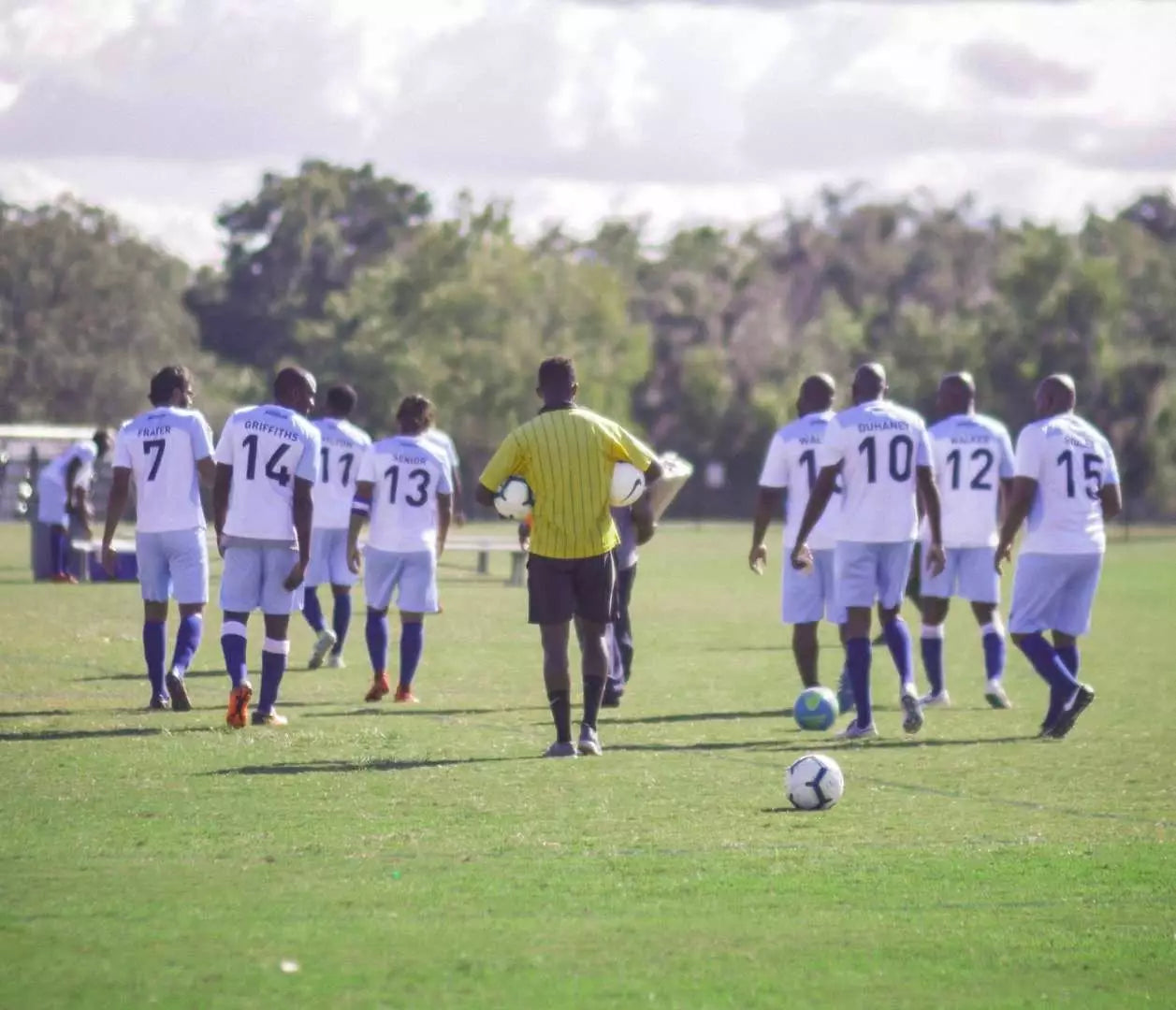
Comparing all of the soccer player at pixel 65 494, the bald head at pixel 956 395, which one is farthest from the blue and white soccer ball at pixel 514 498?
the soccer player at pixel 65 494

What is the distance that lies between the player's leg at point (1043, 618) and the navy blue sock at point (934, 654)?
2131mm

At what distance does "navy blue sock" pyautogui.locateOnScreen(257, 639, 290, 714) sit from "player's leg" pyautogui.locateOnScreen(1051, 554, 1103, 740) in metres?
4.69

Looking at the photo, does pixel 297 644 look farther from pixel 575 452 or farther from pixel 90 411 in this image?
pixel 90 411

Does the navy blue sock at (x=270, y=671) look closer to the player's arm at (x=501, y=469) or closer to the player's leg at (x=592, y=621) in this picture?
the player's leg at (x=592, y=621)

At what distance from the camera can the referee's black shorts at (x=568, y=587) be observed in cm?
1221

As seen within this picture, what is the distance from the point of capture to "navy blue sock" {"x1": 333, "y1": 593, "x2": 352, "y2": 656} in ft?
62.3

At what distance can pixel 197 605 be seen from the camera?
14523 mm

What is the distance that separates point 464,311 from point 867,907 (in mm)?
71027

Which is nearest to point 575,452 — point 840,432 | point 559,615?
point 559,615

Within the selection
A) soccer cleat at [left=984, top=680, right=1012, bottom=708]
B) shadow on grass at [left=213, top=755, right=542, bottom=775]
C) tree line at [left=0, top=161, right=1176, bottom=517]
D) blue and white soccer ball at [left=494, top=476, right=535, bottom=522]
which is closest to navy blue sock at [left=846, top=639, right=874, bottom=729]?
shadow on grass at [left=213, top=755, right=542, bottom=775]

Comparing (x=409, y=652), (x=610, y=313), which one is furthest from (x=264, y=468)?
(x=610, y=313)

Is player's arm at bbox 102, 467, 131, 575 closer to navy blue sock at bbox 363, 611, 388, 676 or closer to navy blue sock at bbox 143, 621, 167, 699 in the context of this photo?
navy blue sock at bbox 143, 621, 167, 699

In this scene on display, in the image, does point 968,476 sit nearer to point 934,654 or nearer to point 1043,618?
point 934,654

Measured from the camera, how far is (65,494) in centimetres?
3059
